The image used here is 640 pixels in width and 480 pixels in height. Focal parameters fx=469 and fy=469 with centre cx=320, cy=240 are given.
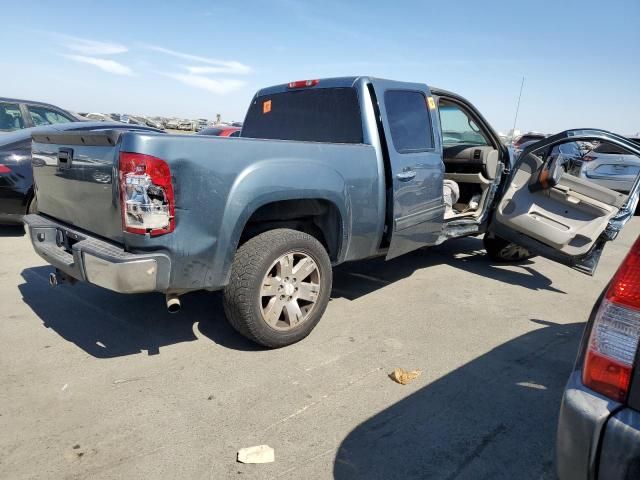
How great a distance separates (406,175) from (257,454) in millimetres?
2595

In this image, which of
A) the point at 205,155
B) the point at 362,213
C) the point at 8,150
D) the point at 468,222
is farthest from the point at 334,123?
the point at 8,150

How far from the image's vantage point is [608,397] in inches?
57.2

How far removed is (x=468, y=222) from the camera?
17.4 feet

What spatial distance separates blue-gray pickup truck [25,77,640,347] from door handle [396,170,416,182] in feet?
0.05

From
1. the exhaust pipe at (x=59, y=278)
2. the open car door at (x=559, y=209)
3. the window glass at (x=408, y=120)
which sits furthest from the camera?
the open car door at (x=559, y=209)

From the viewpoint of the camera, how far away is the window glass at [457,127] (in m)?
5.46

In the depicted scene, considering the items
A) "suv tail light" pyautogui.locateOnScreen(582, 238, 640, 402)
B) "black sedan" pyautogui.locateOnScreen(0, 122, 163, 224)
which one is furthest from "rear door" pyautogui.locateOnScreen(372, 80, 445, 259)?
"black sedan" pyautogui.locateOnScreen(0, 122, 163, 224)

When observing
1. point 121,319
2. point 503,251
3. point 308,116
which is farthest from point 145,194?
point 503,251

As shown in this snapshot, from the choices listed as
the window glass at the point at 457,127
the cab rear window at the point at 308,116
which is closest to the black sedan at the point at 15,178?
the cab rear window at the point at 308,116

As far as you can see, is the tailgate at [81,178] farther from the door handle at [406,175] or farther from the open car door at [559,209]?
the open car door at [559,209]

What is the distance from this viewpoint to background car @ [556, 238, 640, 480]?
1.36 meters

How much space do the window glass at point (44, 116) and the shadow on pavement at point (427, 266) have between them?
640cm

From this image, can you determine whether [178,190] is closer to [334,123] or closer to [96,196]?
[96,196]

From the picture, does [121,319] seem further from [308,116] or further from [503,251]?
[503,251]
